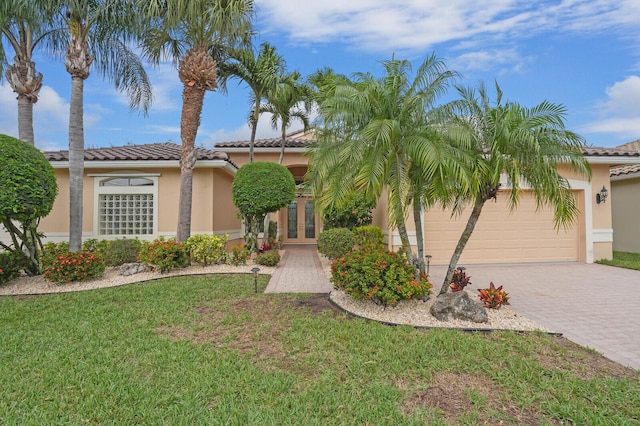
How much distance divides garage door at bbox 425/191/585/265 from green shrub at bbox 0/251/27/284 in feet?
41.9

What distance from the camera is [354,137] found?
6.27 m

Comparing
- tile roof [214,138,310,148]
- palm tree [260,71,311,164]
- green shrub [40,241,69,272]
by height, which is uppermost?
palm tree [260,71,311,164]

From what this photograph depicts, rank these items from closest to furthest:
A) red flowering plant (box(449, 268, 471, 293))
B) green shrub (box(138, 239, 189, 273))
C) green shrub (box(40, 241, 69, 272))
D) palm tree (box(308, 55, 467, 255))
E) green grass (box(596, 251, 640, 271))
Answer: palm tree (box(308, 55, 467, 255)) → red flowering plant (box(449, 268, 471, 293)) → green shrub (box(40, 241, 69, 272)) → green shrub (box(138, 239, 189, 273)) → green grass (box(596, 251, 640, 271))

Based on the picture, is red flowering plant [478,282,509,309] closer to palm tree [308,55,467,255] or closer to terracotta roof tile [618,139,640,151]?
palm tree [308,55,467,255]

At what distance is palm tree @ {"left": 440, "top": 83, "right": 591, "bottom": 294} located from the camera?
5.57 meters

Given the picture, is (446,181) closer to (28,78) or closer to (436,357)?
(436,357)

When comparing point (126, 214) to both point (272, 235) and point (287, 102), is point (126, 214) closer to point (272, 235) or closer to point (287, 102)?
point (272, 235)

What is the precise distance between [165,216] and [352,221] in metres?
7.30

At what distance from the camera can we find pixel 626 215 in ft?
49.9

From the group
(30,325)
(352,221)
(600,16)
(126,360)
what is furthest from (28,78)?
(600,16)

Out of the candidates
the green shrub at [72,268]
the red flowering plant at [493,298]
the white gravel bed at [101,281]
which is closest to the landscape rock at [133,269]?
the white gravel bed at [101,281]

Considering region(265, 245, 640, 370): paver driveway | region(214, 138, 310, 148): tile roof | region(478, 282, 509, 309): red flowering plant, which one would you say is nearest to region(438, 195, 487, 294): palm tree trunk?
region(478, 282, 509, 309): red flowering plant

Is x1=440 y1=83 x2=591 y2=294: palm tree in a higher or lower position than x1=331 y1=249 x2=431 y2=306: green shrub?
higher

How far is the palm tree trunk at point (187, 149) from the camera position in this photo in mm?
11078
